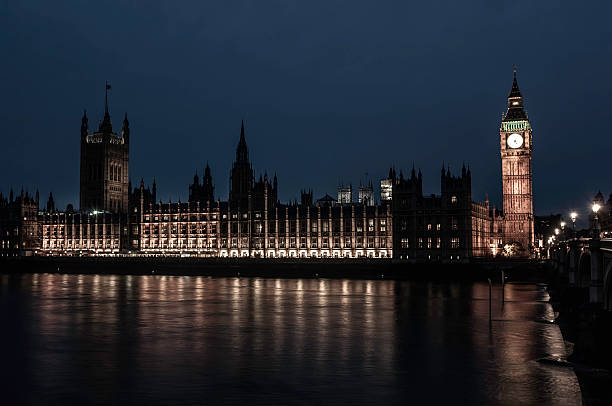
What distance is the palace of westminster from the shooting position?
5128 inches

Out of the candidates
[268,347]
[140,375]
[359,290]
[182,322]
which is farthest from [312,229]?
[140,375]

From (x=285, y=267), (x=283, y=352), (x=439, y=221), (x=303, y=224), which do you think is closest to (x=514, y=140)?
(x=439, y=221)

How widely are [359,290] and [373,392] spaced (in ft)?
195

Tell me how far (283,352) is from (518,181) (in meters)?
119

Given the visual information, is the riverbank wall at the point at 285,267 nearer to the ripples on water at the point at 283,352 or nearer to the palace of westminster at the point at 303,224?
the palace of westminster at the point at 303,224

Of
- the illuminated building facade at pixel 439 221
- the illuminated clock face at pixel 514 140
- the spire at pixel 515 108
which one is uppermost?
the spire at pixel 515 108

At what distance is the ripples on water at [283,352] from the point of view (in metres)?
28.5

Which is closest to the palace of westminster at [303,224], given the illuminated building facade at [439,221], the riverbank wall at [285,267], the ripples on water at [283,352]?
the illuminated building facade at [439,221]

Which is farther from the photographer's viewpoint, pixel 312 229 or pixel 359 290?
pixel 312 229

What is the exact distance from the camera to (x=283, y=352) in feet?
126

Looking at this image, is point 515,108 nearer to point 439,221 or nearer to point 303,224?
point 439,221

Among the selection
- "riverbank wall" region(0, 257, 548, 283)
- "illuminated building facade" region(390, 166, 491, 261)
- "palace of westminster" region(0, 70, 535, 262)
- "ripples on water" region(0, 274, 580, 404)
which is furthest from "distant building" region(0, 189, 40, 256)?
"ripples on water" region(0, 274, 580, 404)

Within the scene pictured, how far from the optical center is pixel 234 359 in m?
36.1

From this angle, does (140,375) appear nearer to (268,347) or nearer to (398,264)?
(268,347)
